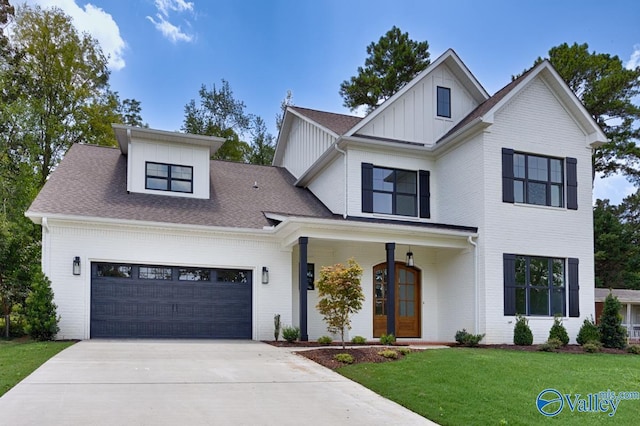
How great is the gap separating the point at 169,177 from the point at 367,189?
6.06 m

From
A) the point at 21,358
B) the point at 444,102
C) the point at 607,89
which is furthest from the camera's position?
the point at 607,89

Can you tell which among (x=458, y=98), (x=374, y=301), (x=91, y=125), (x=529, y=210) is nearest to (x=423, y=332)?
(x=374, y=301)

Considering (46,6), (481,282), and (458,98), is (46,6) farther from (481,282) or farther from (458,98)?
(481,282)

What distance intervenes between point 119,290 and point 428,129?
1045 centimetres

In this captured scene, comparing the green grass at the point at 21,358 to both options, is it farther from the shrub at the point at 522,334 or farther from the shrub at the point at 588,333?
the shrub at the point at 588,333

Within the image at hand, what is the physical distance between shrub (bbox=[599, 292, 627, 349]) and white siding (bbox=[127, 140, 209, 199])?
12.0 m

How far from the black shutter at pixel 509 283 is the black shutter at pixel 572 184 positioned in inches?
101

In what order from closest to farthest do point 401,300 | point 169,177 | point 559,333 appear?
point 559,333
point 401,300
point 169,177

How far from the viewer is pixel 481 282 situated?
1581cm

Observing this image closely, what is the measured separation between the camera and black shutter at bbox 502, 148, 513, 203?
16219 millimetres

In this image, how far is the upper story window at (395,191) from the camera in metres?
17.3

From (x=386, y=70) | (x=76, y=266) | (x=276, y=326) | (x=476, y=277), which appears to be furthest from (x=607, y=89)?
(x=76, y=266)

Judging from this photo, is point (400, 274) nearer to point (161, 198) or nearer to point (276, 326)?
point (276, 326)

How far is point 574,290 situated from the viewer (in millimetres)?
16500
